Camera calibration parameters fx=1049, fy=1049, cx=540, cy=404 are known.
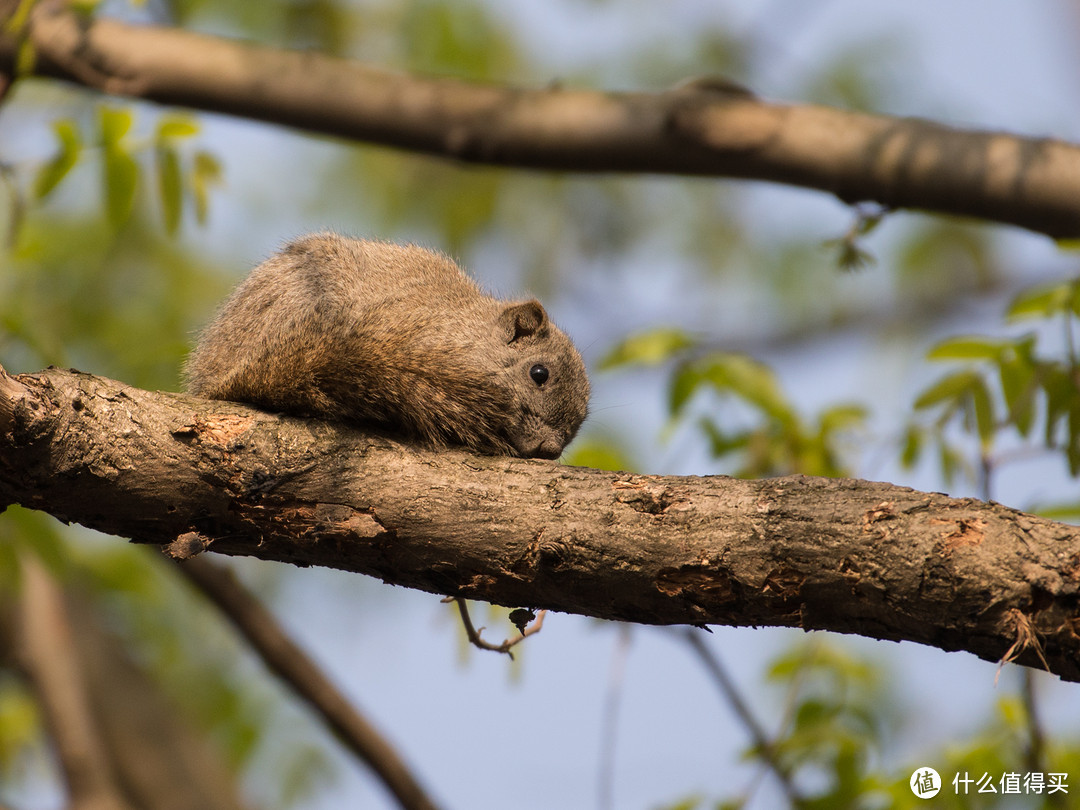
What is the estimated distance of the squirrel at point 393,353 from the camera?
3.17 metres

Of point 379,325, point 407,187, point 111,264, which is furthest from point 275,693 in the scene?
point 379,325

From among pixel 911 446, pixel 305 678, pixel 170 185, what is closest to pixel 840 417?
pixel 911 446

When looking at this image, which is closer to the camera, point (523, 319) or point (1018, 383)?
point (1018, 383)

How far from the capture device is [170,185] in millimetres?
4191

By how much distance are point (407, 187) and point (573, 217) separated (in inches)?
56.7

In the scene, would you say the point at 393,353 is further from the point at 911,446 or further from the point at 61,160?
the point at 911,446

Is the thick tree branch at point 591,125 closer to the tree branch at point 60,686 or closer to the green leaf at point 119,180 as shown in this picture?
the green leaf at point 119,180

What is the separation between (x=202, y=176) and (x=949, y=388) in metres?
3.02

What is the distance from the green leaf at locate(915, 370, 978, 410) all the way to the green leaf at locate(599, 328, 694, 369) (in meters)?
0.96

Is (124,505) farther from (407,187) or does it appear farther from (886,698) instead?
(407,187)

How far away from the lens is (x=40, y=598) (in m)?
6.49

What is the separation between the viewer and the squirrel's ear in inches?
166

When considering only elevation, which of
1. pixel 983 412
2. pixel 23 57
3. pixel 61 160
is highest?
pixel 23 57

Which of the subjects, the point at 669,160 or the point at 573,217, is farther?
the point at 573,217
